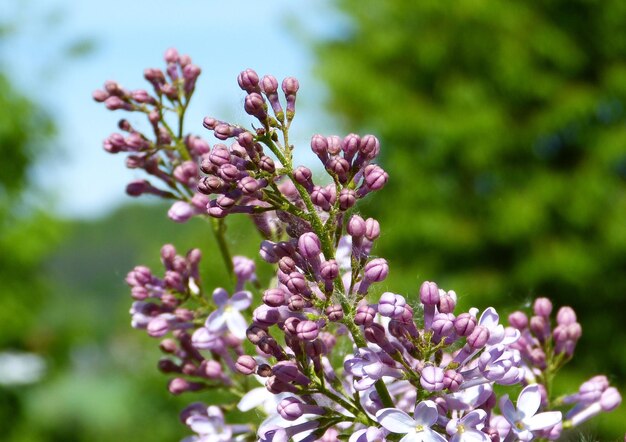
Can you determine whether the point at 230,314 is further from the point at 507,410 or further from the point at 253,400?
the point at 507,410

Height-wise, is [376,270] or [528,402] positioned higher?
[376,270]

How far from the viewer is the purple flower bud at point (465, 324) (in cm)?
133

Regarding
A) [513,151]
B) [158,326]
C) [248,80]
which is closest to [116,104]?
[158,326]

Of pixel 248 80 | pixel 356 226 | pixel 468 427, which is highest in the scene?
pixel 248 80

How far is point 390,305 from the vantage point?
1.30 meters

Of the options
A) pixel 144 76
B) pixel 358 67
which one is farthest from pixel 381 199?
pixel 144 76

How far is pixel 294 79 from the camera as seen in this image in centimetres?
155

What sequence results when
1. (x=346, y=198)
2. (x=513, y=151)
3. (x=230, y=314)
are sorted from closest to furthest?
(x=346, y=198) < (x=230, y=314) < (x=513, y=151)

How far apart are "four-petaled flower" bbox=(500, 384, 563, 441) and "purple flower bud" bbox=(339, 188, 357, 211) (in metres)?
0.38

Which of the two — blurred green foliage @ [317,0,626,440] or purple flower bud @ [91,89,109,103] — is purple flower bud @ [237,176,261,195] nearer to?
purple flower bud @ [91,89,109,103]

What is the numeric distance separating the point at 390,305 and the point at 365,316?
1.6 inches

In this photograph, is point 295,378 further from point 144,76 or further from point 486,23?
point 486,23

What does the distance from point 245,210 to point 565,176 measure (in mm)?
11247

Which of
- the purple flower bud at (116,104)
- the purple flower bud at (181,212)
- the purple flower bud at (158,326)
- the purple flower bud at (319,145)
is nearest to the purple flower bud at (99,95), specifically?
the purple flower bud at (116,104)
